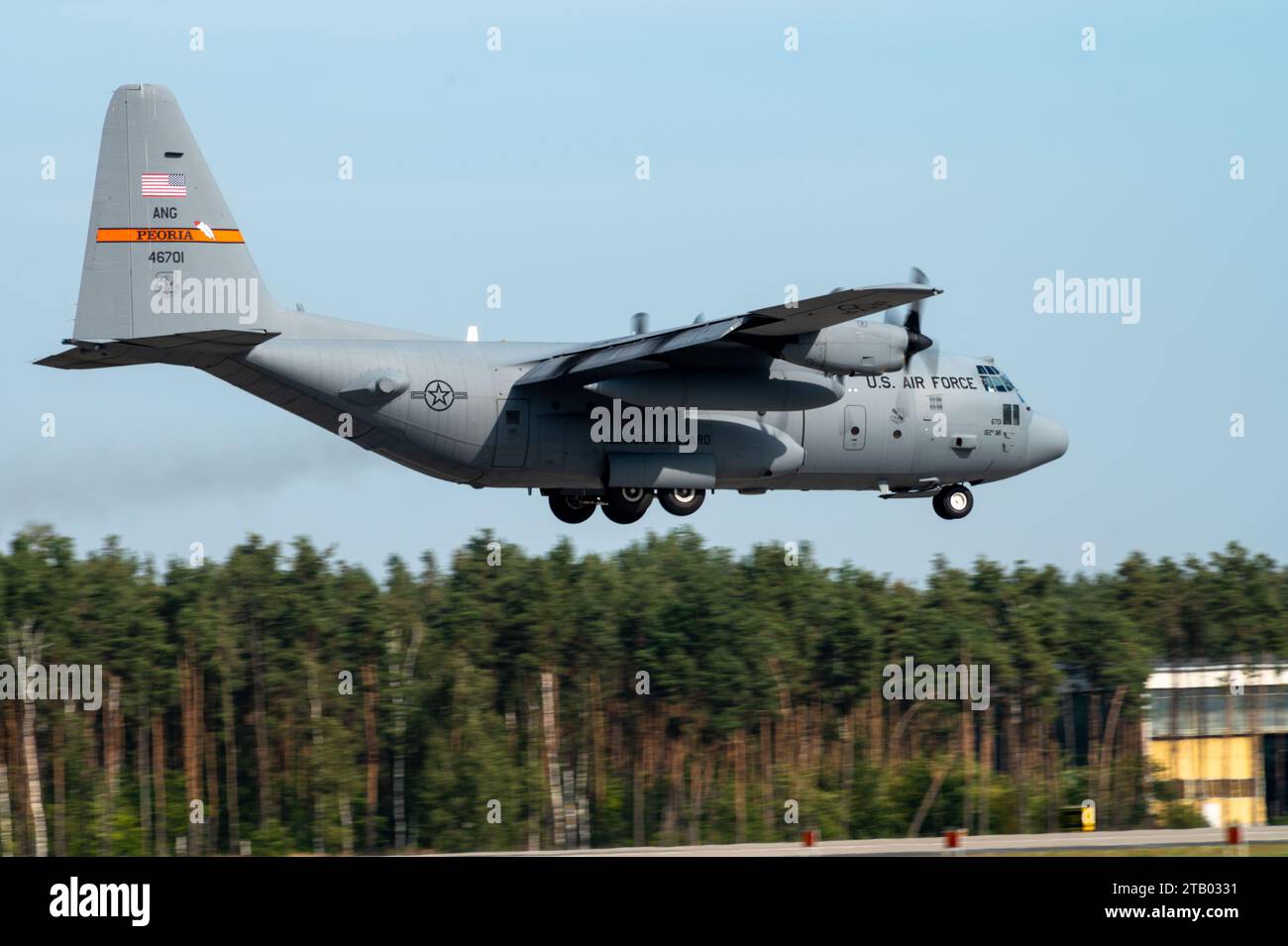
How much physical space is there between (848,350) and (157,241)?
36.3 ft

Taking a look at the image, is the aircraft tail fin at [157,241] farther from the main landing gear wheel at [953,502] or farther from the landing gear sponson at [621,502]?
the main landing gear wheel at [953,502]

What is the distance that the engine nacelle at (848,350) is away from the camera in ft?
88.8

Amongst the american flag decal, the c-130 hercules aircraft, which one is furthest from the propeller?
the american flag decal

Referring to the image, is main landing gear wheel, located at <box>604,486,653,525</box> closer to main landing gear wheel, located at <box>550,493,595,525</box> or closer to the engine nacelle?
main landing gear wheel, located at <box>550,493,595,525</box>

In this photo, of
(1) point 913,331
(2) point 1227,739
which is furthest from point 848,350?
(2) point 1227,739

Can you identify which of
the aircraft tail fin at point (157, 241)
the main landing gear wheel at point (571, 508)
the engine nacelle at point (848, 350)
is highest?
the aircraft tail fin at point (157, 241)

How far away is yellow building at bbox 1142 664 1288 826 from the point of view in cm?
5606

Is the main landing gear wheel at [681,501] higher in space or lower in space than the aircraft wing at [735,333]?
Result: lower

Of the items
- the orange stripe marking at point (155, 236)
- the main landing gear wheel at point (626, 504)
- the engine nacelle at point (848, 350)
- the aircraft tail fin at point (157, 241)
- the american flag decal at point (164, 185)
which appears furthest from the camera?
the main landing gear wheel at point (626, 504)

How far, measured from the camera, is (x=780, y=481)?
30156 mm

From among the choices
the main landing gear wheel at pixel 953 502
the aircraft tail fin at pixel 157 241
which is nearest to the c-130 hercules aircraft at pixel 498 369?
the aircraft tail fin at pixel 157 241

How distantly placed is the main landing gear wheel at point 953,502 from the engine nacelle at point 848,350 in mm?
5199

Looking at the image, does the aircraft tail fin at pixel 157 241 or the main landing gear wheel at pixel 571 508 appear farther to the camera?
the main landing gear wheel at pixel 571 508

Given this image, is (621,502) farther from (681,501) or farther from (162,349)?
(162,349)
